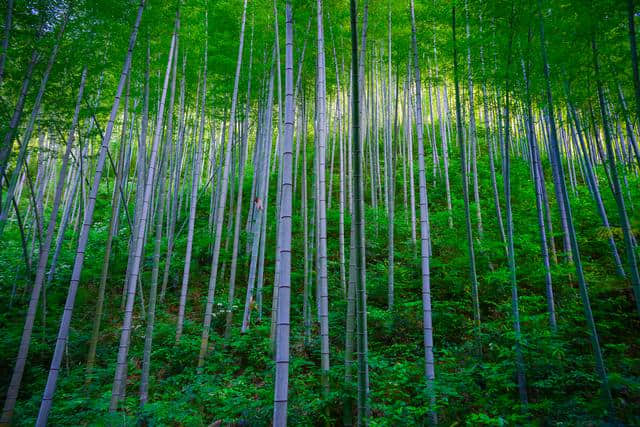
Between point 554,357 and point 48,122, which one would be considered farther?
point 48,122

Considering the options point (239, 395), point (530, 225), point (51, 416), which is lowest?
point (51, 416)

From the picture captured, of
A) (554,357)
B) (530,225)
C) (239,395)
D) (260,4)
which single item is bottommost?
(239,395)

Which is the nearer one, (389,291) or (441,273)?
(389,291)

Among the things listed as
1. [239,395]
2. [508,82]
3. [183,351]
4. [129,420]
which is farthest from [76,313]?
[508,82]

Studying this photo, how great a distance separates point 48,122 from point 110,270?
3.33 metres

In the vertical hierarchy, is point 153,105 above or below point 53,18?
above

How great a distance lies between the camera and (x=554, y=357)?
3.16 metres

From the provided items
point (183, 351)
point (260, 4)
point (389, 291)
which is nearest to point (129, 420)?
point (183, 351)

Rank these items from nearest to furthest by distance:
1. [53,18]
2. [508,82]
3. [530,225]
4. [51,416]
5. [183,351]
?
[51,416] → [508,82] → [53,18] → [183,351] → [530,225]

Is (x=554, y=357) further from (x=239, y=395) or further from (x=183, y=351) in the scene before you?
(x=183, y=351)

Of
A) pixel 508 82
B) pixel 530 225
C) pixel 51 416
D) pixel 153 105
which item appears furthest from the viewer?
pixel 153 105

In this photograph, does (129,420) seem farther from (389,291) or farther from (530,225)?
(530,225)

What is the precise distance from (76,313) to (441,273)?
6.69 m

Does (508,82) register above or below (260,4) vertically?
below
